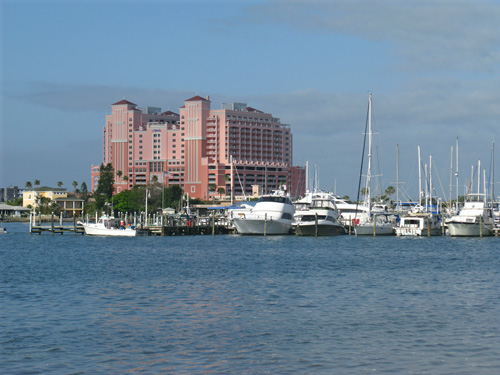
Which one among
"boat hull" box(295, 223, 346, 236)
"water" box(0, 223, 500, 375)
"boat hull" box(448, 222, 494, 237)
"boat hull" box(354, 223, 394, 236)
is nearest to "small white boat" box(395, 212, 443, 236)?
"boat hull" box(354, 223, 394, 236)

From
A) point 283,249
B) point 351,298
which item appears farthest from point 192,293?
point 283,249

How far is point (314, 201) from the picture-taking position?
10656 centimetres

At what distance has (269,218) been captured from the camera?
100375 mm

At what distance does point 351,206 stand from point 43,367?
114m

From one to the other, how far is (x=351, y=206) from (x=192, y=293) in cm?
9670

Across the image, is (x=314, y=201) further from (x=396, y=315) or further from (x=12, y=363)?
(x=12, y=363)

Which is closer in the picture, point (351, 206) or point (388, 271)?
point (388, 271)

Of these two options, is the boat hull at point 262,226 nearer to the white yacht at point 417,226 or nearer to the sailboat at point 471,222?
the white yacht at point 417,226

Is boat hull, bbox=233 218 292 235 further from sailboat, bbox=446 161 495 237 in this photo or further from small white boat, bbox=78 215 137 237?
sailboat, bbox=446 161 495 237

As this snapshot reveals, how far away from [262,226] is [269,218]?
223cm

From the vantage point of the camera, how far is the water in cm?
2216

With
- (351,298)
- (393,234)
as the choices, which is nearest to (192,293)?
(351,298)

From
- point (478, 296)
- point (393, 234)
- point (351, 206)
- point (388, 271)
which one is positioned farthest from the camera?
point (351, 206)

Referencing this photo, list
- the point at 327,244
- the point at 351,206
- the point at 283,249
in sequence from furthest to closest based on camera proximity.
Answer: the point at 351,206 → the point at 327,244 → the point at 283,249
